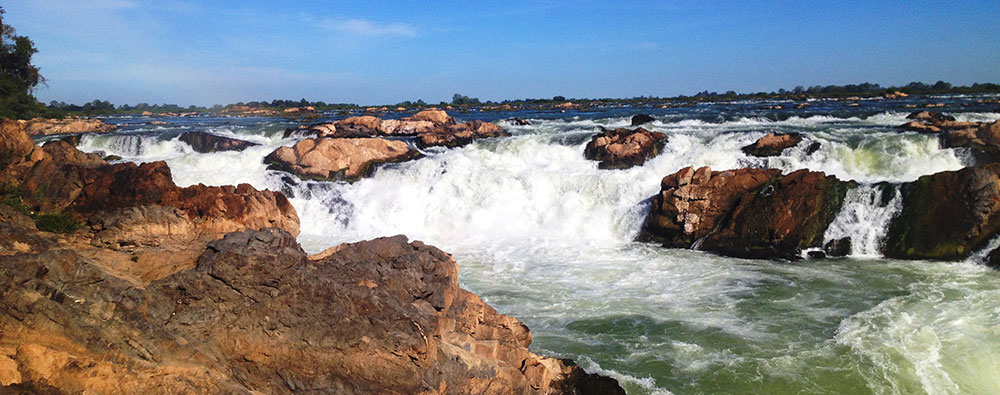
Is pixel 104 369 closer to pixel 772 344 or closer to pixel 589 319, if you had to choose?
pixel 589 319

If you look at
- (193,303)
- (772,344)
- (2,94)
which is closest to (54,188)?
(193,303)

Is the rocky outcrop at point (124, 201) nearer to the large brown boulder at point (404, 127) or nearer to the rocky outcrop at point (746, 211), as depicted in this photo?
the rocky outcrop at point (746, 211)

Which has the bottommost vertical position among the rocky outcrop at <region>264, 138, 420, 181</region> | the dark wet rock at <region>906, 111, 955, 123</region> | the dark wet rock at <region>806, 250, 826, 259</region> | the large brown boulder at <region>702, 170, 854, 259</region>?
the dark wet rock at <region>806, 250, 826, 259</region>

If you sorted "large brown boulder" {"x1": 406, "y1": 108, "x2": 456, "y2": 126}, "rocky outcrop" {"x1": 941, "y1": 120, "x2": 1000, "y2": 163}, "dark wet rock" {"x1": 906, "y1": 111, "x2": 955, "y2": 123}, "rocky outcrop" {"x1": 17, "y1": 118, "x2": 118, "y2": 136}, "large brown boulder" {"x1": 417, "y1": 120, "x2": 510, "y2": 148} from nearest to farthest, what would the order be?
1. "rocky outcrop" {"x1": 941, "y1": 120, "x2": 1000, "y2": 163}
2. "dark wet rock" {"x1": 906, "y1": 111, "x2": 955, "y2": 123}
3. "large brown boulder" {"x1": 417, "y1": 120, "x2": 510, "y2": 148}
4. "large brown boulder" {"x1": 406, "y1": 108, "x2": 456, "y2": 126}
5. "rocky outcrop" {"x1": 17, "y1": 118, "x2": 118, "y2": 136}

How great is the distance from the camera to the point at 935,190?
13.4 m

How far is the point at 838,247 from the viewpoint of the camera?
13.6 metres

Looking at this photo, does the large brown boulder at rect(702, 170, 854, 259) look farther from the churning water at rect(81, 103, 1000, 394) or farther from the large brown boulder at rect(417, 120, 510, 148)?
the large brown boulder at rect(417, 120, 510, 148)

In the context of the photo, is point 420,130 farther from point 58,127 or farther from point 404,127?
point 58,127

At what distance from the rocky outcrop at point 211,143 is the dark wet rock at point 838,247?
2084 centimetres

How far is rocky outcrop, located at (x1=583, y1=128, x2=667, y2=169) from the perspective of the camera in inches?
790

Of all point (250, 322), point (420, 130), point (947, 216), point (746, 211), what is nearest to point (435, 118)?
point (420, 130)

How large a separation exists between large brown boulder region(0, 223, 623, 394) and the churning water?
2994 mm

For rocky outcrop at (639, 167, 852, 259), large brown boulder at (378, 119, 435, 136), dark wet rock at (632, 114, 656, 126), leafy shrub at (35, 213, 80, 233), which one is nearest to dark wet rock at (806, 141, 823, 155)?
rocky outcrop at (639, 167, 852, 259)

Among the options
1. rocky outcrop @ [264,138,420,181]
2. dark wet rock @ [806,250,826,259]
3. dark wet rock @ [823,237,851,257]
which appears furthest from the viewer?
rocky outcrop @ [264,138,420,181]
